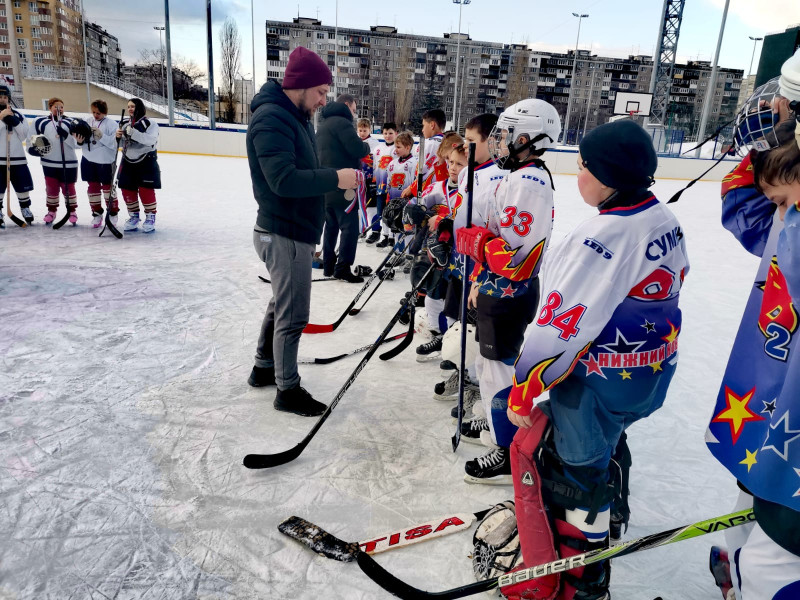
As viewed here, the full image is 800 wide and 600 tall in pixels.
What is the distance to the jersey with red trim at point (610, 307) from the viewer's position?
1.28 meters

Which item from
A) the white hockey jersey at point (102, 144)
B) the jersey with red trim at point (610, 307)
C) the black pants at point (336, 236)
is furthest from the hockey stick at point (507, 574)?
the white hockey jersey at point (102, 144)

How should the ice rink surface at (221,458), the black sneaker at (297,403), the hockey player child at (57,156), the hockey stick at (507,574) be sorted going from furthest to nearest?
the hockey player child at (57,156)
the black sneaker at (297,403)
the ice rink surface at (221,458)
the hockey stick at (507,574)

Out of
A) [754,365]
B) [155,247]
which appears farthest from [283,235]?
[155,247]

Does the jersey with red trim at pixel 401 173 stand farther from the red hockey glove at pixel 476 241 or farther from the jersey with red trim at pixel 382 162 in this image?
the red hockey glove at pixel 476 241

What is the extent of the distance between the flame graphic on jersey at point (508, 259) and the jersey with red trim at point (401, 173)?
12.9ft

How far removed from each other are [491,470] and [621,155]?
1.37m

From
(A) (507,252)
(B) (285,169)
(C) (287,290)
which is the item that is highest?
(B) (285,169)

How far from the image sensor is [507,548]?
1.66 meters

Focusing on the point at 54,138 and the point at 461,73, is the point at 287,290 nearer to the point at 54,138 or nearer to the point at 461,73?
the point at 54,138

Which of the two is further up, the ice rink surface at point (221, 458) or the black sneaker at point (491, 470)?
the black sneaker at point (491, 470)

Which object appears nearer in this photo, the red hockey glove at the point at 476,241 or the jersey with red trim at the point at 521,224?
the jersey with red trim at the point at 521,224

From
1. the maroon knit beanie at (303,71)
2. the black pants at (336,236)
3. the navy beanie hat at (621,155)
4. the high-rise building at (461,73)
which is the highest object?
the high-rise building at (461,73)

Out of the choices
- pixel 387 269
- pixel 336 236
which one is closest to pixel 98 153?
pixel 336 236

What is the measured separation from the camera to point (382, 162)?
20.7 feet
